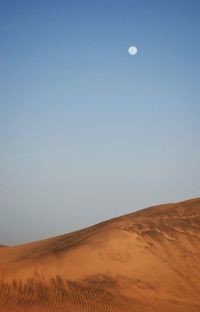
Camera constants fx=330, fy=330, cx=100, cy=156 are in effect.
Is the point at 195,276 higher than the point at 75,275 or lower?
lower

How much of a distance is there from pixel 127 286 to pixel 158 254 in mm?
2366

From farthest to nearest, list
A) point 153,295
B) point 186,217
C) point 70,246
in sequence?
point 186,217
point 70,246
point 153,295

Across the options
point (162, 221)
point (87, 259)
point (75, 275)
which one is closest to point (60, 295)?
point (75, 275)

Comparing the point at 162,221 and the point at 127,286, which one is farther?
the point at 162,221

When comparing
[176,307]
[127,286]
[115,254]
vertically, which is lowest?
[176,307]

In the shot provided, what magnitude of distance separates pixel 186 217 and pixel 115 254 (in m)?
4.62

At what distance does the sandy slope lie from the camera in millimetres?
11430

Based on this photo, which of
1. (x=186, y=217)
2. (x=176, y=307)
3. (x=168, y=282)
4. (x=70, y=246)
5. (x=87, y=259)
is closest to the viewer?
(x=176, y=307)

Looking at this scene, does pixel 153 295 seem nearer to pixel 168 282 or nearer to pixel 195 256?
pixel 168 282

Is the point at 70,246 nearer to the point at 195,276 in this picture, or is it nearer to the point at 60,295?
the point at 60,295

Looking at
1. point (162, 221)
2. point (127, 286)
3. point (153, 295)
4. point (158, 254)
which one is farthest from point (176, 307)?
point (162, 221)

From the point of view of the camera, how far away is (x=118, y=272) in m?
13.4

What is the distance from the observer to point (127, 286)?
41.4 feet

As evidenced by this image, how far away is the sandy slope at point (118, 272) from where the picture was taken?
37.5ft
